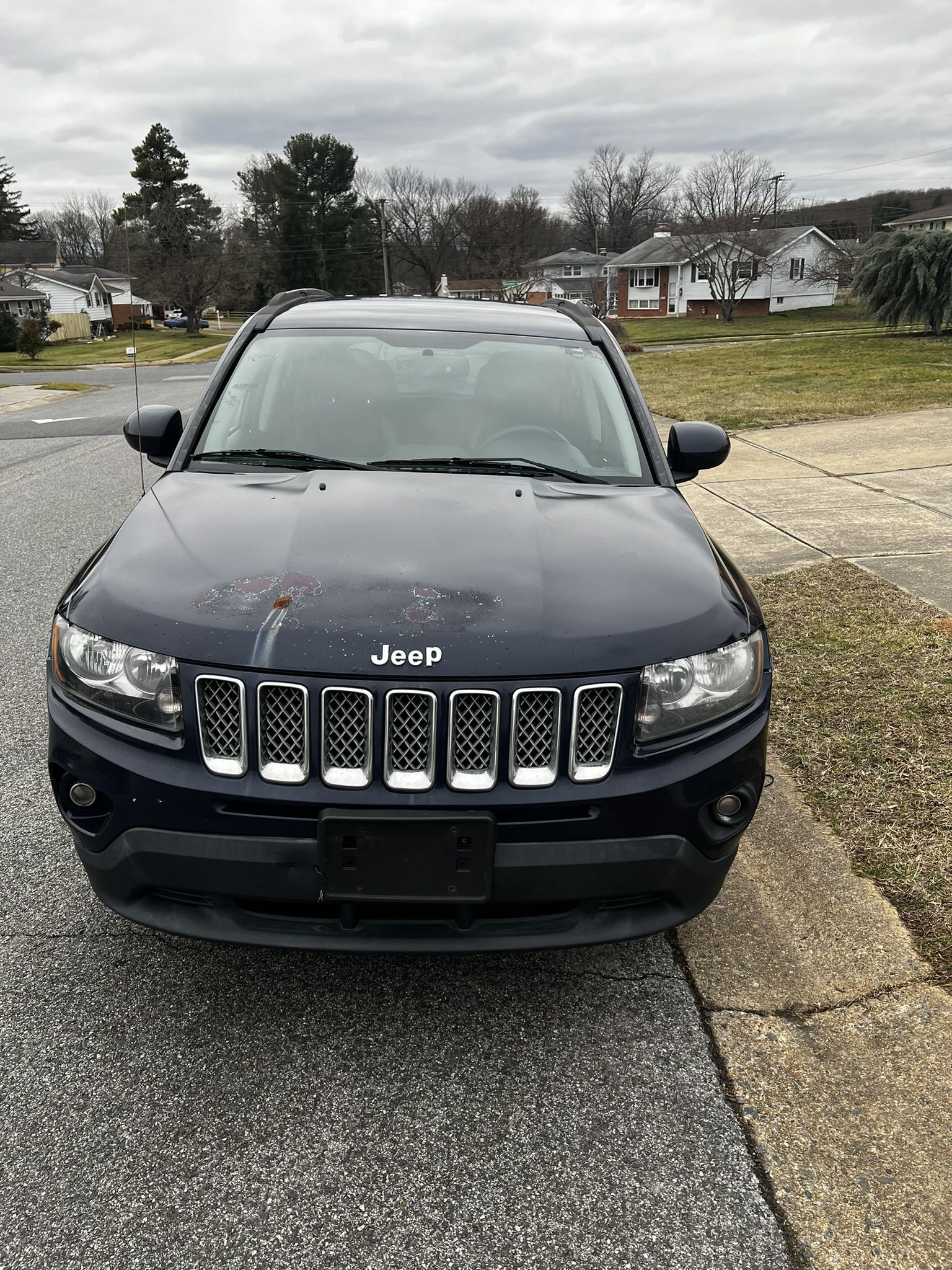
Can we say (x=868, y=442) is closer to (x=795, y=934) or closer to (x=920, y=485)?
(x=920, y=485)

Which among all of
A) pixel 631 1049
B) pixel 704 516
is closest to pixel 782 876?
pixel 631 1049

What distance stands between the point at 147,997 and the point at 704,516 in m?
6.52

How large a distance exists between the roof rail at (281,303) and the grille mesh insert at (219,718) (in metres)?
2.20

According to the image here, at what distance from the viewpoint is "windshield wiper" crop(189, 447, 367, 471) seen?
3387mm

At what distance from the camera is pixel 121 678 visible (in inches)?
95.2

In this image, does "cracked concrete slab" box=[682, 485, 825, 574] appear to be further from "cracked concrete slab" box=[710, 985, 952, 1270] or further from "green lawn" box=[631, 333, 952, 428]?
"green lawn" box=[631, 333, 952, 428]

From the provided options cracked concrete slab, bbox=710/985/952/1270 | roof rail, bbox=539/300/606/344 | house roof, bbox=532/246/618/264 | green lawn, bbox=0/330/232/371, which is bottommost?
green lawn, bbox=0/330/232/371

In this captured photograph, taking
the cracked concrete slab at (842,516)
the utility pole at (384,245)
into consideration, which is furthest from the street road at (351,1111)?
the utility pole at (384,245)

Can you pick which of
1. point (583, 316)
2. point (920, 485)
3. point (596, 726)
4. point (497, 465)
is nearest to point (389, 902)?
point (596, 726)

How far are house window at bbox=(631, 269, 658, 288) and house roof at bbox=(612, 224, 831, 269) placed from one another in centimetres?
94

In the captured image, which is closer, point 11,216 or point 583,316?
point 583,316

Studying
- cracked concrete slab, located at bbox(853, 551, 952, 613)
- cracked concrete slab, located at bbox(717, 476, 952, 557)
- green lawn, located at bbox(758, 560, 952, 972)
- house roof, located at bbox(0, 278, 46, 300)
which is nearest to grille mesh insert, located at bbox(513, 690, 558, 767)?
green lawn, located at bbox(758, 560, 952, 972)

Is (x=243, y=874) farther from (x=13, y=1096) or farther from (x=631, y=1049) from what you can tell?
(x=631, y=1049)

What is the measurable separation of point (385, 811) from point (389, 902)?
0.70ft
